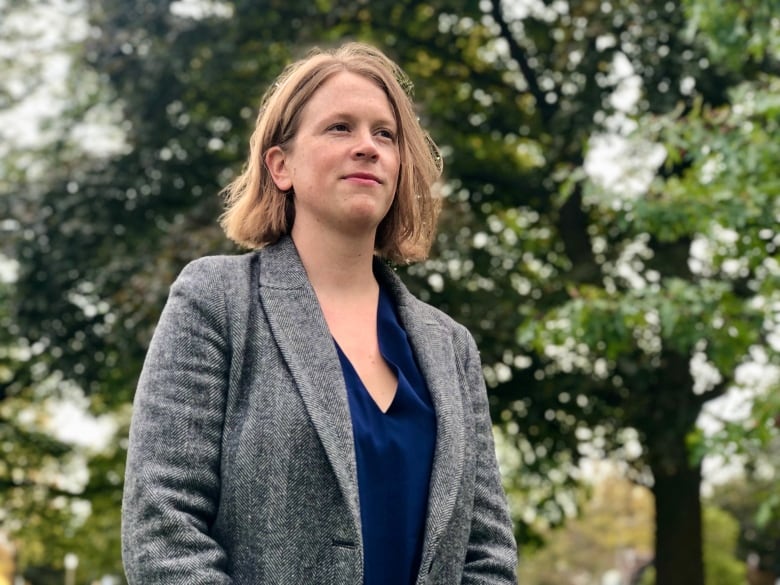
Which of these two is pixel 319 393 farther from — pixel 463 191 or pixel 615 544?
pixel 615 544

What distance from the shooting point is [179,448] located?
1.93 meters

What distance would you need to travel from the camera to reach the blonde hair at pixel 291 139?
7.55 ft

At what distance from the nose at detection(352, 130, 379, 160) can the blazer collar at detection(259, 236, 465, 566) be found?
9.7 inches

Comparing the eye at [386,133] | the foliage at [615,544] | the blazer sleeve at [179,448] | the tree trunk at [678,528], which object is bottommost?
the blazer sleeve at [179,448]

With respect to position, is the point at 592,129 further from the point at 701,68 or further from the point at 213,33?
the point at 213,33

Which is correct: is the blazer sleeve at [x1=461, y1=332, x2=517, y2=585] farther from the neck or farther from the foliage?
the foliage

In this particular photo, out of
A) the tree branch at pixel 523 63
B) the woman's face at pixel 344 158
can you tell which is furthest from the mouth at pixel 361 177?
the tree branch at pixel 523 63

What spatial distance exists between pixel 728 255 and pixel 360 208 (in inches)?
234

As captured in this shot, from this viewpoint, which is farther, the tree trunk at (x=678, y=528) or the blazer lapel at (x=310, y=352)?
the tree trunk at (x=678, y=528)

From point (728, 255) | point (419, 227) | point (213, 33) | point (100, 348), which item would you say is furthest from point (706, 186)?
point (100, 348)

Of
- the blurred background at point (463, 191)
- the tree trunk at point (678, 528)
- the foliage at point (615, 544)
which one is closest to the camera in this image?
the blurred background at point (463, 191)

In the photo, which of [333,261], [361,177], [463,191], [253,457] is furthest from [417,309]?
[463,191]

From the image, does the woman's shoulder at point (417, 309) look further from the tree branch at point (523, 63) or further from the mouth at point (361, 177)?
the tree branch at point (523, 63)

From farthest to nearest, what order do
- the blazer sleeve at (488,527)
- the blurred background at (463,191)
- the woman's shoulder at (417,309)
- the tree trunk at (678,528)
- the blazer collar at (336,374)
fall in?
the tree trunk at (678,528) < the blurred background at (463,191) < the woman's shoulder at (417,309) < the blazer sleeve at (488,527) < the blazer collar at (336,374)
